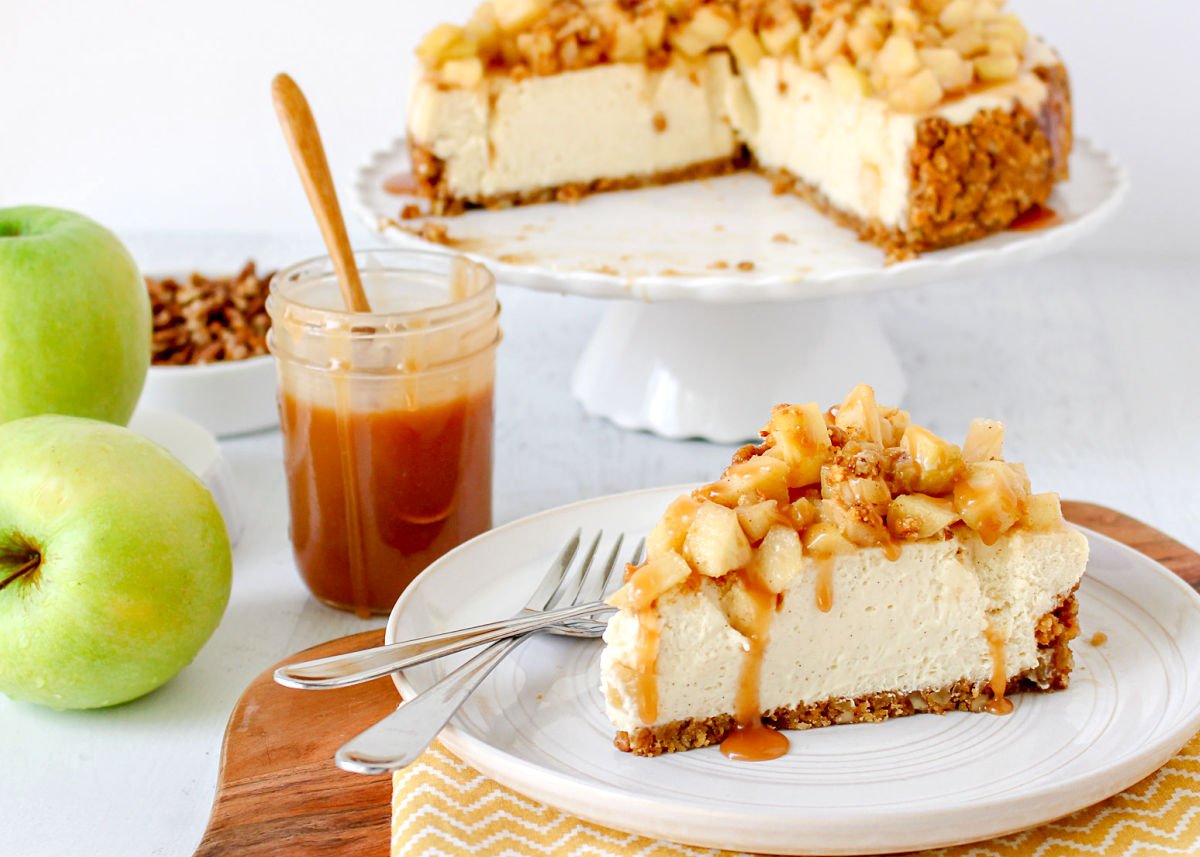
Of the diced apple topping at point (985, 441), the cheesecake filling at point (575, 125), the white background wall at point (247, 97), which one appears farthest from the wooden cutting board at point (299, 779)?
the white background wall at point (247, 97)

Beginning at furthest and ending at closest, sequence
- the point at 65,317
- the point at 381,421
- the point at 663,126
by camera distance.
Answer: the point at 663,126 → the point at 65,317 → the point at 381,421

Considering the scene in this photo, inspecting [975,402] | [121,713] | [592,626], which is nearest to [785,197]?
[975,402]

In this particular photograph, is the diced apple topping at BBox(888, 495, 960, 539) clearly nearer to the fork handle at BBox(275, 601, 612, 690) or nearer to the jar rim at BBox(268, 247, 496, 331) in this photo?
the fork handle at BBox(275, 601, 612, 690)

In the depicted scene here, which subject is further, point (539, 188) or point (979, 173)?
point (539, 188)

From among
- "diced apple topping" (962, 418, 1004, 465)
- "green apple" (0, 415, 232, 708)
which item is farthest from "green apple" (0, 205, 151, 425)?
"diced apple topping" (962, 418, 1004, 465)

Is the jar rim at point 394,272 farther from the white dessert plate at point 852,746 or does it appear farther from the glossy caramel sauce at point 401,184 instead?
the glossy caramel sauce at point 401,184

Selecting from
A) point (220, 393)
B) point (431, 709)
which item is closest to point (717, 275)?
point (220, 393)

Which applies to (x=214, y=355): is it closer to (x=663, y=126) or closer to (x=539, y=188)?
(x=539, y=188)
